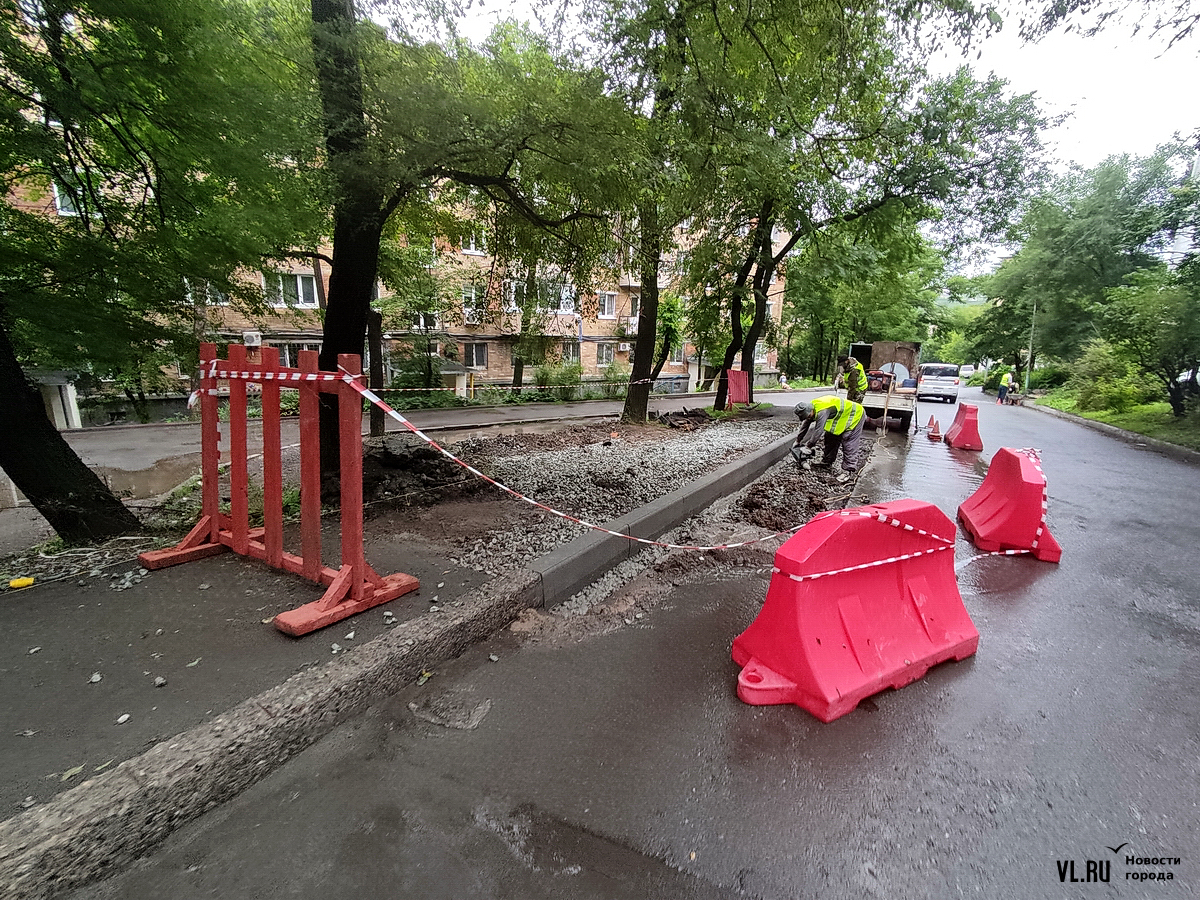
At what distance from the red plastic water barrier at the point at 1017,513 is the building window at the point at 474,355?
85.8 ft

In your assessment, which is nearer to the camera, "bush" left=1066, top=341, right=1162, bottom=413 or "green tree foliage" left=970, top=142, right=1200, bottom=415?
"green tree foliage" left=970, top=142, right=1200, bottom=415

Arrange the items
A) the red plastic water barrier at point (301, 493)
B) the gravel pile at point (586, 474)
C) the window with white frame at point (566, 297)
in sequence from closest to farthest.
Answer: the red plastic water barrier at point (301, 493)
the gravel pile at point (586, 474)
the window with white frame at point (566, 297)

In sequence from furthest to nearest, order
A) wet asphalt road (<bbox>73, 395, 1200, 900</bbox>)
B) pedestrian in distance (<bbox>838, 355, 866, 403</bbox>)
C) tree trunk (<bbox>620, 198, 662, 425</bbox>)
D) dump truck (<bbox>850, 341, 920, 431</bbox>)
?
dump truck (<bbox>850, 341, 920, 431</bbox>)
tree trunk (<bbox>620, 198, 662, 425</bbox>)
pedestrian in distance (<bbox>838, 355, 866, 403</bbox>)
wet asphalt road (<bbox>73, 395, 1200, 900</bbox>)

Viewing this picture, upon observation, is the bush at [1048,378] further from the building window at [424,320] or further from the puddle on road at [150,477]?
the puddle on road at [150,477]

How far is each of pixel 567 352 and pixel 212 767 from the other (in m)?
31.2

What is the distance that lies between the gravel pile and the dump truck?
4.58 m

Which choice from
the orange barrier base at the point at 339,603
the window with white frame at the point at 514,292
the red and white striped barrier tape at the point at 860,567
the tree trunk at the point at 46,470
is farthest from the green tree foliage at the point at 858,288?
the tree trunk at the point at 46,470

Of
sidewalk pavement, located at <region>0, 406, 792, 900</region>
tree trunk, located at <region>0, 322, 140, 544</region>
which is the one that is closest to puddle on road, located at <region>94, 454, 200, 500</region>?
tree trunk, located at <region>0, 322, 140, 544</region>

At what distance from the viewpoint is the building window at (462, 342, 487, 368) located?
95.7ft

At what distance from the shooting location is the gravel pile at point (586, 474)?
4875 mm

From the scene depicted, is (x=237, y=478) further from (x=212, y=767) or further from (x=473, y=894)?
(x=473, y=894)

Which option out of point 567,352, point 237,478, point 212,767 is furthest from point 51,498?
point 567,352

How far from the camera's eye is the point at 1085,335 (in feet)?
93.8

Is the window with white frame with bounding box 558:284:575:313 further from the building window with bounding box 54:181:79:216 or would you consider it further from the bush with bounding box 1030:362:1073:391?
the bush with bounding box 1030:362:1073:391
